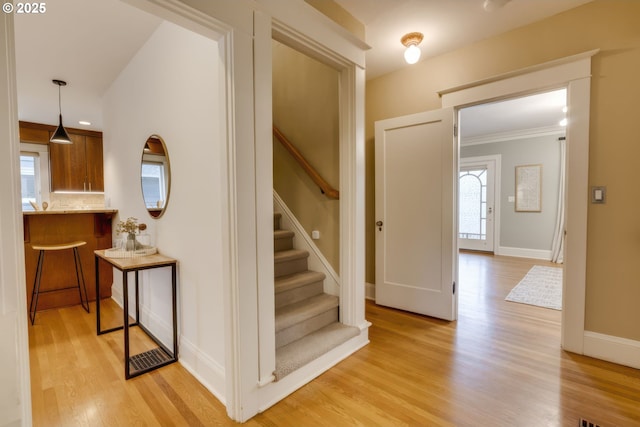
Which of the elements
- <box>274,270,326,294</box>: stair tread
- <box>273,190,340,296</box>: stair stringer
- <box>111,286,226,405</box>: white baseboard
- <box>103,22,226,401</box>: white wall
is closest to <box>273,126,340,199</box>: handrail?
<box>273,190,340,296</box>: stair stringer

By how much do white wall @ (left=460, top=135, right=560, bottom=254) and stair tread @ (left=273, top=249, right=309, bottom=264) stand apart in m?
5.23

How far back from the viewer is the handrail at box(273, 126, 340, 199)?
2504mm

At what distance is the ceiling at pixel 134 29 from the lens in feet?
7.08

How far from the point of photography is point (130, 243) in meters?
2.38

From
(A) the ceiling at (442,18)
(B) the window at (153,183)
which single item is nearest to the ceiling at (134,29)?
(A) the ceiling at (442,18)

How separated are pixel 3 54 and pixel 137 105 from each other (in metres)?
2.16

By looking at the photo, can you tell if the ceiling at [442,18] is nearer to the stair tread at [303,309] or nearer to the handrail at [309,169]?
the handrail at [309,169]

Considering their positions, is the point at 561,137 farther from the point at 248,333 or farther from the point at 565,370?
the point at 248,333

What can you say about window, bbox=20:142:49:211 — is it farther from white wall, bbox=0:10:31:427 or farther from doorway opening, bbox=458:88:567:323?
doorway opening, bbox=458:88:567:323

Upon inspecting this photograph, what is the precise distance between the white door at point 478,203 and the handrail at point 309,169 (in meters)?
5.15

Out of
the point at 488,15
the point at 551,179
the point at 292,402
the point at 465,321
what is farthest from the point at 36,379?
the point at 551,179

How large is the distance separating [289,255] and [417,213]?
1.38m

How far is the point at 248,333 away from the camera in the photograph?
1587 millimetres

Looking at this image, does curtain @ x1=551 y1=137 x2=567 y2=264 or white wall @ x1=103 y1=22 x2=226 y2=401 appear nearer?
white wall @ x1=103 y1=22 x2=226 y2=401
